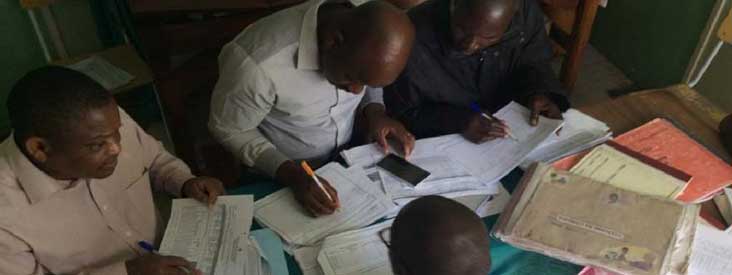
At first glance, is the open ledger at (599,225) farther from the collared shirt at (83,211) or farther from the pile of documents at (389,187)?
the collared shirt at (83,211)

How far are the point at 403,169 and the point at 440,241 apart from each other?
23.8 inches

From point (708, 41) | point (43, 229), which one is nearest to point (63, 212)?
point (43, 229)

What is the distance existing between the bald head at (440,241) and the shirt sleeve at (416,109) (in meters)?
0.79

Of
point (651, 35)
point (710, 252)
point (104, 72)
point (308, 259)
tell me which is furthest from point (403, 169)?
point (651, 35)

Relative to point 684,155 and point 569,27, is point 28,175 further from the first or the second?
point 569,27

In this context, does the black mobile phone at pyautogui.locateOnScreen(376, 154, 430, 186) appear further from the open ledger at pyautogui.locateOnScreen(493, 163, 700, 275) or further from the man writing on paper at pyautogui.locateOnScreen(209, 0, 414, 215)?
the open ledger at pyautogui.locateOnScreen(493, 163, 700, 275)

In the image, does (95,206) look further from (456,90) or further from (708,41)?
(708,41)

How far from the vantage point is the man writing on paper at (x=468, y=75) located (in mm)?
1492

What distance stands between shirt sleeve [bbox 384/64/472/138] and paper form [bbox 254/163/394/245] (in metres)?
0.37

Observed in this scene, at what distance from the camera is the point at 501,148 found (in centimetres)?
143

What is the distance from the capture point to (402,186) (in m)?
1.30

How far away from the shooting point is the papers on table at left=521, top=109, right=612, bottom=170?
4.63 ft

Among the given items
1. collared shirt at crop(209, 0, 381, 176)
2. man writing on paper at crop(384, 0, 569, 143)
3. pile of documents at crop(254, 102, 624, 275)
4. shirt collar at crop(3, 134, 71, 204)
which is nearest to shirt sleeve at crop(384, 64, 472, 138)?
man writing on paper at crop(384, 0, 569, 143)

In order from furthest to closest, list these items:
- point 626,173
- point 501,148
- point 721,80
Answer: point 721,80 → point 501,148 → point 626,173
